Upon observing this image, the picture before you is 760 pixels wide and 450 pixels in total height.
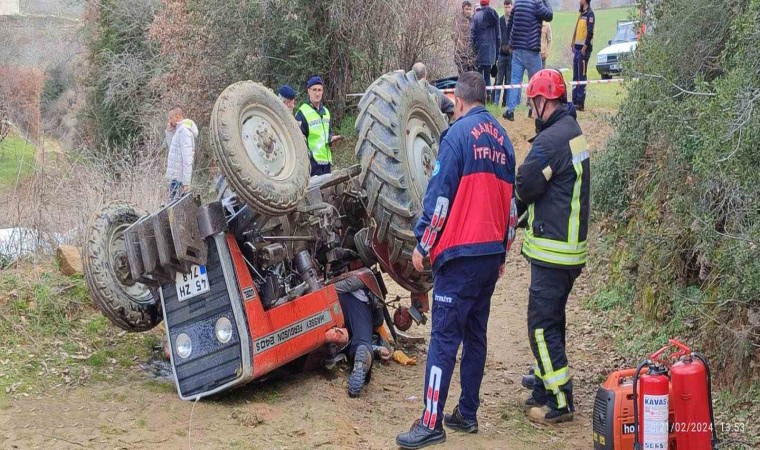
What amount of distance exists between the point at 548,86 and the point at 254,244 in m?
2.15

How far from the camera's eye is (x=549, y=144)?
529cm

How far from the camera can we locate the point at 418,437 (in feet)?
15.9

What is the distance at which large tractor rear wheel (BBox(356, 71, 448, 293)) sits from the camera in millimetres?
5754

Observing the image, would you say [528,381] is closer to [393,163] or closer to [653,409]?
[393,163]

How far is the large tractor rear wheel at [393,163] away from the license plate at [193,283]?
1.25 m

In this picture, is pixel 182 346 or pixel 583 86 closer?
pixel 182 346

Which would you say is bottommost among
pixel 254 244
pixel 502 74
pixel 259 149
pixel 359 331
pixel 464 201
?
pixel 359 331

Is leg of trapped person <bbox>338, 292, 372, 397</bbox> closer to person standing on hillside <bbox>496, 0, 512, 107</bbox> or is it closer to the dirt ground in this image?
the dirt ground

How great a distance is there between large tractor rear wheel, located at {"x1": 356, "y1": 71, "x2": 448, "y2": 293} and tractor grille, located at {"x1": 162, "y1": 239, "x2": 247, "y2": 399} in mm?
1155

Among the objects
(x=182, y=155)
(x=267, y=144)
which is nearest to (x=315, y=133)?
(x=182, y=155)

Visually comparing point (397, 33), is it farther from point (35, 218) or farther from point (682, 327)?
point (682, 327)

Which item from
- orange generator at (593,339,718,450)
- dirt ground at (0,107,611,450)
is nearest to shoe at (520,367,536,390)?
dirt ground at (0,107,611,450)

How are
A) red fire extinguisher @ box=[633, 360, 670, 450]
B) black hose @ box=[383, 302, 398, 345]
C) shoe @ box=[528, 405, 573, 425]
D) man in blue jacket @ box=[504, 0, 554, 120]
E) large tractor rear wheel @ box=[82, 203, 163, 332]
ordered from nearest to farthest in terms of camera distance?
1. red fire extinguisher @ box=[633, 360, 670, 450]
2. shoe @ box=[528, 405, 573, 425]
3. large tractor rear wheel @ box=[82, 203, 163, 332]
4. black hose @ box=[383, 302, 398, 345]
5. man in blue jacket @ box=[504, 0, 554, 120]

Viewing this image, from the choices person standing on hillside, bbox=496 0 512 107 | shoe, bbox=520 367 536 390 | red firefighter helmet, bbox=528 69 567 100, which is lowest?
shoe, bbox=520 367 536 390
